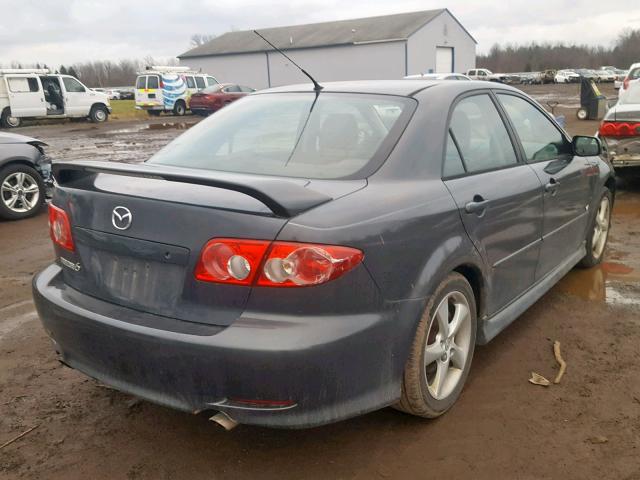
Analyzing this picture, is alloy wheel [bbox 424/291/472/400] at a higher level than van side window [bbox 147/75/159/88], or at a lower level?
lower

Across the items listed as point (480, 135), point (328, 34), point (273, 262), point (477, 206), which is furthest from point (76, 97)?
point (328, 34)

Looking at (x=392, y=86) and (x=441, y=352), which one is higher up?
(x=392, y=86)

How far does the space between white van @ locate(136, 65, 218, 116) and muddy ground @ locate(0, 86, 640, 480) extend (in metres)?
28.1

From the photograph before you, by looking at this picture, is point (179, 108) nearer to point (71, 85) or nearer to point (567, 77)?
point (71, 85)

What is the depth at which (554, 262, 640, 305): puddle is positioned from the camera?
4.50m

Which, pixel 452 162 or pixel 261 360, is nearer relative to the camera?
pixel 261 360

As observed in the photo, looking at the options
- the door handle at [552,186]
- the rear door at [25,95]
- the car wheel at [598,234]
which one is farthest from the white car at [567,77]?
the door handle at [552,186]

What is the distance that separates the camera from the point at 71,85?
86.7 ft

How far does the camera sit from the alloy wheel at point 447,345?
278cm

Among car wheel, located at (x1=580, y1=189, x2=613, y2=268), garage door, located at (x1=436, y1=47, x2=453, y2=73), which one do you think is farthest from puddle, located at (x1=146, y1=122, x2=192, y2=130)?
garage door, located at (x1=436, y1=47, x2=453, y2=73)

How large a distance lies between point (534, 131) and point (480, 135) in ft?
2.76

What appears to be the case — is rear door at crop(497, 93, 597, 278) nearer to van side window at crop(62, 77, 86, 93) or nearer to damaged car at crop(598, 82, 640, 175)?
damaged car at crop(598, 82, 640, 175)

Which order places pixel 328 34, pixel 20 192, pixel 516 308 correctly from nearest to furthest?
pixel 516 308, pixel 20 192, pixel 328 34

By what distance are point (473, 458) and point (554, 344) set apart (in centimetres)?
141
